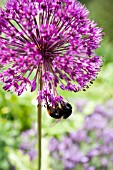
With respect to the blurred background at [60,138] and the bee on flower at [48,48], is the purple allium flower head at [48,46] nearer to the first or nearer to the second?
the bee on flower at [48,48]

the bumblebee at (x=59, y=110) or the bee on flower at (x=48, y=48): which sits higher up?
the bee on flower at (x=48, y=48)

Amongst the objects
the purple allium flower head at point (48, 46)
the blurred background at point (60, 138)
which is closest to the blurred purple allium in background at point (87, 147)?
the blurred background at point (60, 138)

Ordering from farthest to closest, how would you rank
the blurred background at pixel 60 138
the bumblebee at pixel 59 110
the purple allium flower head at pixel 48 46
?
the blurred background at pixel 60 138 < the bumblebee at pixel 59 110 < the purple allium flower head at pixel 48 46

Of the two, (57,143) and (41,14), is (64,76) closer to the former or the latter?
(41,14)

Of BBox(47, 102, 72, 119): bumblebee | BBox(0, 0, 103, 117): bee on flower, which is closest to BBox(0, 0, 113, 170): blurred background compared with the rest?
BBox(47, 102, 72, 119): bumblebee

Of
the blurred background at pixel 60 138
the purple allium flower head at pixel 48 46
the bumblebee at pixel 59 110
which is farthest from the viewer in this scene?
the blurred background at pixel 60 138

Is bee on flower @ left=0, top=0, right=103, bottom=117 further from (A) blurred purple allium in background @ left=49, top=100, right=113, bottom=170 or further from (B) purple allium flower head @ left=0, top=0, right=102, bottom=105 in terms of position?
(A) blurred purple allium in background @ left=49, top=100, right=113, bottom=170

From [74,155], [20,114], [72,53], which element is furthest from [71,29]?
[20,114]
